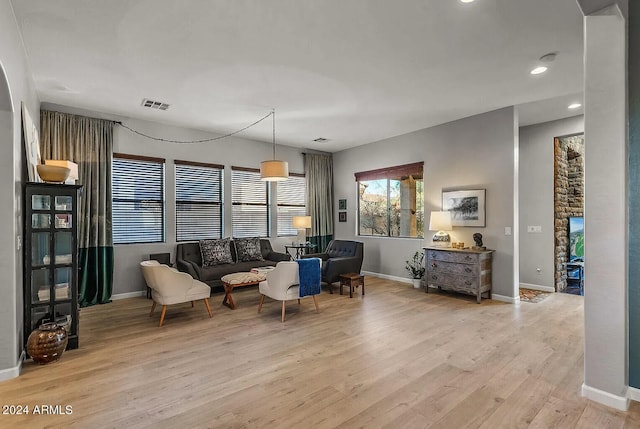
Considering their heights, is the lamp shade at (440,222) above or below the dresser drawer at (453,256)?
above

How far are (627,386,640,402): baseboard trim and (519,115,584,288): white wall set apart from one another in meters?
3.83

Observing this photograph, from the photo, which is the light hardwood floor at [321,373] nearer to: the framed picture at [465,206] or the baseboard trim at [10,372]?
the baseboard trim at [10,372]

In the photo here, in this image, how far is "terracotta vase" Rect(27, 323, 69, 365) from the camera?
298cm

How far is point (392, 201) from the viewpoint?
7203mm

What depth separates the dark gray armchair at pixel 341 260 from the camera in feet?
19.4

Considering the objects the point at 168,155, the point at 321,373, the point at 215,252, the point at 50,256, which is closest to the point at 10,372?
the point at 50,256

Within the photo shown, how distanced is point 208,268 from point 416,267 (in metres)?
3.91

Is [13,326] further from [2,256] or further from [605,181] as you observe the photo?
[605,181]

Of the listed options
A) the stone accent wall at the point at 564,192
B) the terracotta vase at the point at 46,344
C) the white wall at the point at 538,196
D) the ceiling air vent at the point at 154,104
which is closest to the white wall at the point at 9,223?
the terracotta vase at the point at 46,344

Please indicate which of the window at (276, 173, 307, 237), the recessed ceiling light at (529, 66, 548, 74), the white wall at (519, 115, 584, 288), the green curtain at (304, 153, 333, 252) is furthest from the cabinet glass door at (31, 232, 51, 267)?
the white wall at (519, 115, 584, 288)

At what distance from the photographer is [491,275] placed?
17.6 ft

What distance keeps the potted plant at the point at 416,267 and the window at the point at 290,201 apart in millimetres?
2774

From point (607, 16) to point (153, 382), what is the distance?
4525 mm

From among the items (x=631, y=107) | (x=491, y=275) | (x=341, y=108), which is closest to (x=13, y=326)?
(x=341, y=108)
